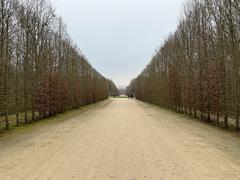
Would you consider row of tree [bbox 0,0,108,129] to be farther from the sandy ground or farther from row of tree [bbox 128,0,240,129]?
row of tree [bbox 128,0,240,129]

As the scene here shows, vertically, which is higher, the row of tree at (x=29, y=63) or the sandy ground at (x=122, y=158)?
the row of tree at (x=29, y=63)

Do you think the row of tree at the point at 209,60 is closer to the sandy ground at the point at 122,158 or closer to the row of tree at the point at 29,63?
the sandy ground at the point at 122,158

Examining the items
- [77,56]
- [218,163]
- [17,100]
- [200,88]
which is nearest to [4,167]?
[218,163]

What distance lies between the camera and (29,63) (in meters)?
20.0

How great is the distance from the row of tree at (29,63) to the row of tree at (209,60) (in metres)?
11.0

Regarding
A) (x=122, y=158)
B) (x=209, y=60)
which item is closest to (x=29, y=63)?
(x=209, y=60)

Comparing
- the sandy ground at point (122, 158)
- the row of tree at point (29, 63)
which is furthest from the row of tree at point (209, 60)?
the row of tree at point (29, 63)

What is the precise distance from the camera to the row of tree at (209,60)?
1483 cm

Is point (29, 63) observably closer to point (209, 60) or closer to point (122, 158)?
point (209, 60)

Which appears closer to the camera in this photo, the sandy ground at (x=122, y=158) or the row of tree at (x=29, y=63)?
the sandy ground at (x=122, y=158)

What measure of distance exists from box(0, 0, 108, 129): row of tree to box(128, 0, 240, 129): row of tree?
1104 cm

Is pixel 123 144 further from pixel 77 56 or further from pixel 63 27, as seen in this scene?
pixel 77 56

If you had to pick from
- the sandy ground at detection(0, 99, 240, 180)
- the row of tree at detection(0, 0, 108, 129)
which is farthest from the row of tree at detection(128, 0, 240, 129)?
the row of tree at detection(0, 0, 108, 129)

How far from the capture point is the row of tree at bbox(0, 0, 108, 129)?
15.6 metres
